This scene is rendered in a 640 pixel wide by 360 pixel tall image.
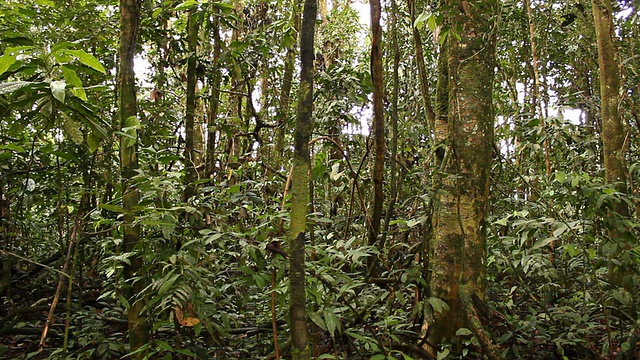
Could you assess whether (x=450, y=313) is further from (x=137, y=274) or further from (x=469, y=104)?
(x=137, y=274)

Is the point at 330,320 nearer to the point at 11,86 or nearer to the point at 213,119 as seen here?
the point at 11,86

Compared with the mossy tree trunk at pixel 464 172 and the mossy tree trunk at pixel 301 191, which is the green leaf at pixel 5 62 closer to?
the mossy tree trunk at pixel 301 191

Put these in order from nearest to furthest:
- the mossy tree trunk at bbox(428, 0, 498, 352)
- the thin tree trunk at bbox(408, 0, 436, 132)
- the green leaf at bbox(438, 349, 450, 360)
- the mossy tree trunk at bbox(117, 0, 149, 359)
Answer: the mossy tree trunk at bbox(117, 0, 149, 359) → the green leaf at bbox(438, 349, 450, 360) → the mossy tree trunk at bbox(428, 0, 498, 352) → the thin tree trunk at bbox(408, 0, 436, 132)

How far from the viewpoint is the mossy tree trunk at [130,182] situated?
7.68ft

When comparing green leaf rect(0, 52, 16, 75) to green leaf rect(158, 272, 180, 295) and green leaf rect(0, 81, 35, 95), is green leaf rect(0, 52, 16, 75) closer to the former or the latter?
green leaf rect(0, 81, 35, 95)

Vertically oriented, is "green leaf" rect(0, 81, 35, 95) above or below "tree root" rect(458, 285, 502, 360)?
above

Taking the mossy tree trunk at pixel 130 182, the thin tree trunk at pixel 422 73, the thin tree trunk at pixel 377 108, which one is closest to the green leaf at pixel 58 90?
the mossy tree trunk at pixel 130 182

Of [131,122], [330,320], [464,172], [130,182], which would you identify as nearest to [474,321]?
[464,172]

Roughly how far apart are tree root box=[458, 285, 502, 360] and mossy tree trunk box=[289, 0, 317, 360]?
1.25m

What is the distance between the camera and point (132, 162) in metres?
2.45

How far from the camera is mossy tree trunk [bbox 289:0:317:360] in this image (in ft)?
5.60

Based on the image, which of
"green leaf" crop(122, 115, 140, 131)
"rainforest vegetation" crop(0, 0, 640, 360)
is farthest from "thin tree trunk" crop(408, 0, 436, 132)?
"green leaf" crop(122, 115, 140, 131)

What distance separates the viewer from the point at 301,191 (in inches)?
70.0

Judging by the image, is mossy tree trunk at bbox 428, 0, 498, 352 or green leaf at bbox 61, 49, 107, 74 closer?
green leaf at bbox 61, 49, 107, 74
